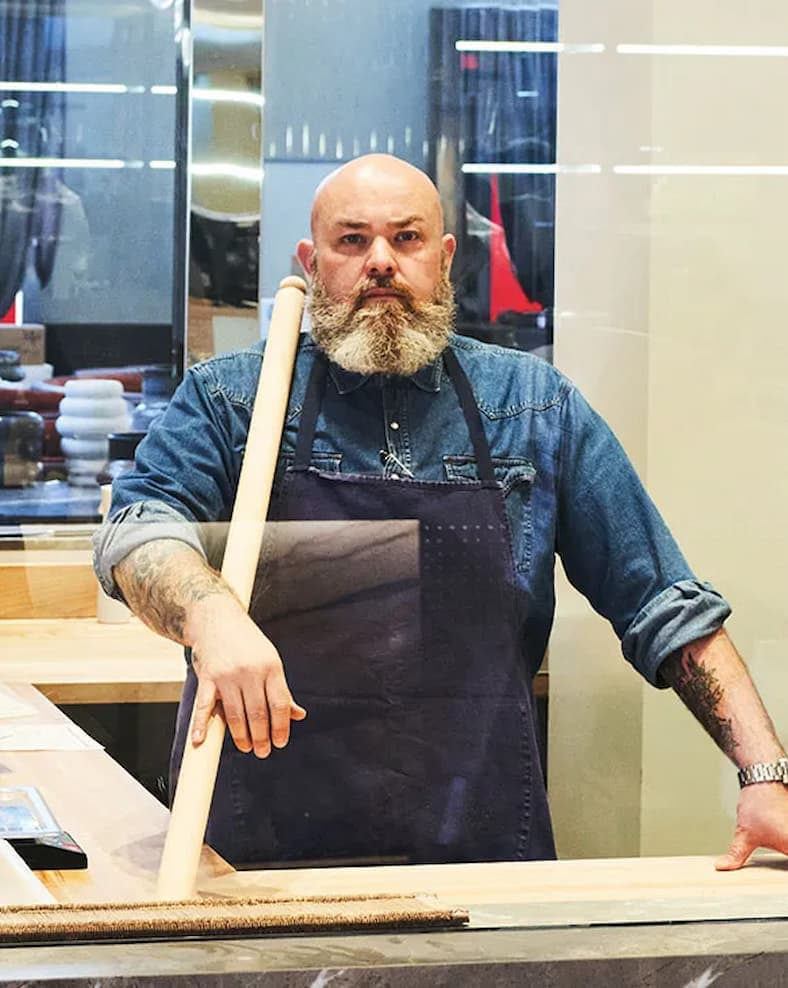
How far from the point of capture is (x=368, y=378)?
3.65ft

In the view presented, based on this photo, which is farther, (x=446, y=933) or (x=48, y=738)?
(x=48, y=738)

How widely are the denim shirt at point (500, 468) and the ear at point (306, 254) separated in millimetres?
47

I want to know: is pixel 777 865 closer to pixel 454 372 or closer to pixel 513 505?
pixel 513 505

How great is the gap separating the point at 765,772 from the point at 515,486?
29cm

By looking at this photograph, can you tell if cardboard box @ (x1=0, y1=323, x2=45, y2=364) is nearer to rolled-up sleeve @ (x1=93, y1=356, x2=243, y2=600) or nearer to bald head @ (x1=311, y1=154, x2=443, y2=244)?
rolled-up sleeve @ (x1=93, y1=356, x2=243, y2=600)

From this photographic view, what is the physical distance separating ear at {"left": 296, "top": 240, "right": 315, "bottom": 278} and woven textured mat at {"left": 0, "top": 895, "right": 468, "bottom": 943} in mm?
425

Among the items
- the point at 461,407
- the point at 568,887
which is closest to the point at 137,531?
the point at 461,407

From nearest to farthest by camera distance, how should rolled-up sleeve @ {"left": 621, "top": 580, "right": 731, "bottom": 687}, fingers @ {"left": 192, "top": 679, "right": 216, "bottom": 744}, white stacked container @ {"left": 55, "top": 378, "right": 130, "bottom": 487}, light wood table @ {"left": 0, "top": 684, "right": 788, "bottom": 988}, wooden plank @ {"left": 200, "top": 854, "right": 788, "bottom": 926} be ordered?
light wood table @ {"left": 0, "top": 684, "right": 788, "bottom": 988}, wooden plank @ {"left": 200, "top": 854, "right": 788, "bottom": 926}, fingers @ {"left": 192, "top": 679, "right": 216, "bottom": 744}, white stacked container @ {"left": 55, "top": 378, "right": 130, "bottom": 487}, rolled-up sleeve @ {"left": 621, "top": 580, "right": 731, "bottom": 687}

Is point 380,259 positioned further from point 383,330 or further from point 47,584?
point 47,584

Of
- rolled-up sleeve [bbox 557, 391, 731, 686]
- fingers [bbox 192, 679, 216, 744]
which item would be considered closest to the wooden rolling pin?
fingers [bbox 192, 679, 216, 744]

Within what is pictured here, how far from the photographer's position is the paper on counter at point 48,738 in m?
1.12

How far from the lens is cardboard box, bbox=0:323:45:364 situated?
1059 millimetres

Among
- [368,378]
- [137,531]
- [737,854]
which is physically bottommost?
[737,854]

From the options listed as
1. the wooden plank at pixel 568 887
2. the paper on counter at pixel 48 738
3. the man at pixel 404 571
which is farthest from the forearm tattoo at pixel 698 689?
the paper on counter at pixel 48 738
